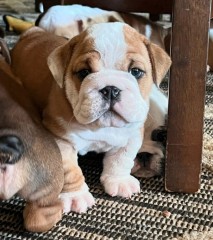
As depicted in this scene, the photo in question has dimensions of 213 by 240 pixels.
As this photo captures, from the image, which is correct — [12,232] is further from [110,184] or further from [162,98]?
[162,98]

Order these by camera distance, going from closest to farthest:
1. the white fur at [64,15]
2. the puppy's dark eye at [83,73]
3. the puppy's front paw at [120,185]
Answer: the puppy's dark eye at [83,73] < the puppy's front paw at [120,185] < the white fur at [64,15]

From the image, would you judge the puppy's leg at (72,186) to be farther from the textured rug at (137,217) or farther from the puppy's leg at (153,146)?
the puppy's leg at (153,146)

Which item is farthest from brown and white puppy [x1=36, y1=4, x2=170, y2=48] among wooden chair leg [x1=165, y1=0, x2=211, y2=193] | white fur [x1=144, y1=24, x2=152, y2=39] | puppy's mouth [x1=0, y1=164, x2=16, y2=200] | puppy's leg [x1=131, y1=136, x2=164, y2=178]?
puppy's mouth [x1=0, y1=164, x2=16, y2=200]

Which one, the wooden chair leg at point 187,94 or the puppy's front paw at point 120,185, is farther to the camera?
the puppy's front paw at point 120,185

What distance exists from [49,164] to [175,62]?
0.33 meters

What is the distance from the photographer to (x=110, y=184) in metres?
1.15

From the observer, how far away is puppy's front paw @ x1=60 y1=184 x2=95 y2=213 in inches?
42.3

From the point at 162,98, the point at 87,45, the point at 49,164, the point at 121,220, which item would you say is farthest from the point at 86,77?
the point at 162,98

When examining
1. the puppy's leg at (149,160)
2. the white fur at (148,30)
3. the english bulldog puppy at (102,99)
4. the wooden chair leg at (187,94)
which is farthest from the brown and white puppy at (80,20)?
the wooden chair leg at (187,94)

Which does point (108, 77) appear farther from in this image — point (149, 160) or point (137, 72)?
point (149, 160)

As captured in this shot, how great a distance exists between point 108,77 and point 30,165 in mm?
222

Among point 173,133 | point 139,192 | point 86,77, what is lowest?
point 139,192

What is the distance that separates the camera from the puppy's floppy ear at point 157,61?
1.07 m

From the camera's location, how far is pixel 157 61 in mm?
1075
